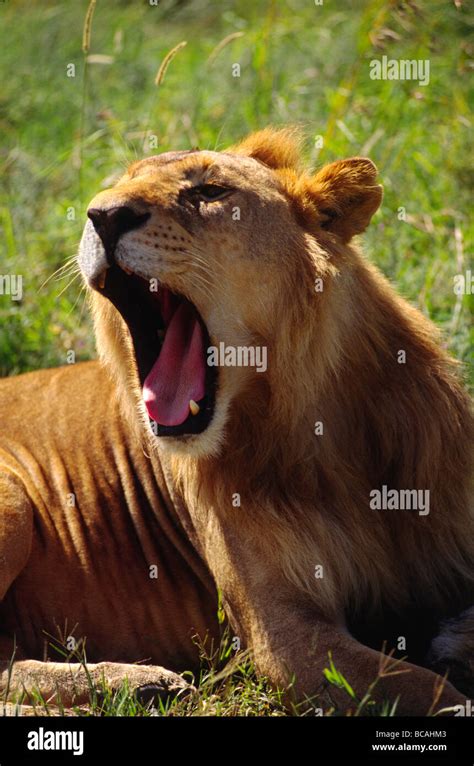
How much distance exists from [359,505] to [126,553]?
3.06 feet

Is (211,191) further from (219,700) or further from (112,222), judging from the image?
(219,700)

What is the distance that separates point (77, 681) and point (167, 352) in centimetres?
110

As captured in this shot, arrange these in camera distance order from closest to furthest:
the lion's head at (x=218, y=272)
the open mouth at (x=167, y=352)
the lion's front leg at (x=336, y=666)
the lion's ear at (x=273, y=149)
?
the lion's front leg at (x=336, y=666)
the lion's head at (x=218, y=272)
the open mouth at (x=167, y=352)
the lion's ear at (x=273, y=149)

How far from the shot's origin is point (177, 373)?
411 centimetres

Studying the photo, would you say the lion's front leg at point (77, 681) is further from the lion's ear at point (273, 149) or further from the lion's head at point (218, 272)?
the lion's ear at point (273, 149)

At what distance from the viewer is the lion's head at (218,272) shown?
3873 millimetres

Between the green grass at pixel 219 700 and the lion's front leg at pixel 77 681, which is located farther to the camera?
the lion's front leg at pixel 77 681

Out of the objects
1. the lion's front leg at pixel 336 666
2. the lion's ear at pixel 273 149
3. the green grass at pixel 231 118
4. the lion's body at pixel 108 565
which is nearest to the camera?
the lion's front leg at pixel 336 666

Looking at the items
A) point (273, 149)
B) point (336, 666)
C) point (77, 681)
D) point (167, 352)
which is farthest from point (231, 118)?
point (336, 666)

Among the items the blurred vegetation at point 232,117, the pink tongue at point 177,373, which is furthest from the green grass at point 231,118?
the pink tongue at point 177,373

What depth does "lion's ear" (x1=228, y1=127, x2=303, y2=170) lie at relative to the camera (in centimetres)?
433

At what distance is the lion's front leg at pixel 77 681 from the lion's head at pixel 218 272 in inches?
29.6

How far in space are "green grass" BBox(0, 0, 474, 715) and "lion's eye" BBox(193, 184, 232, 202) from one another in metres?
1.50

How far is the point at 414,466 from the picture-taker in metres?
4.13
